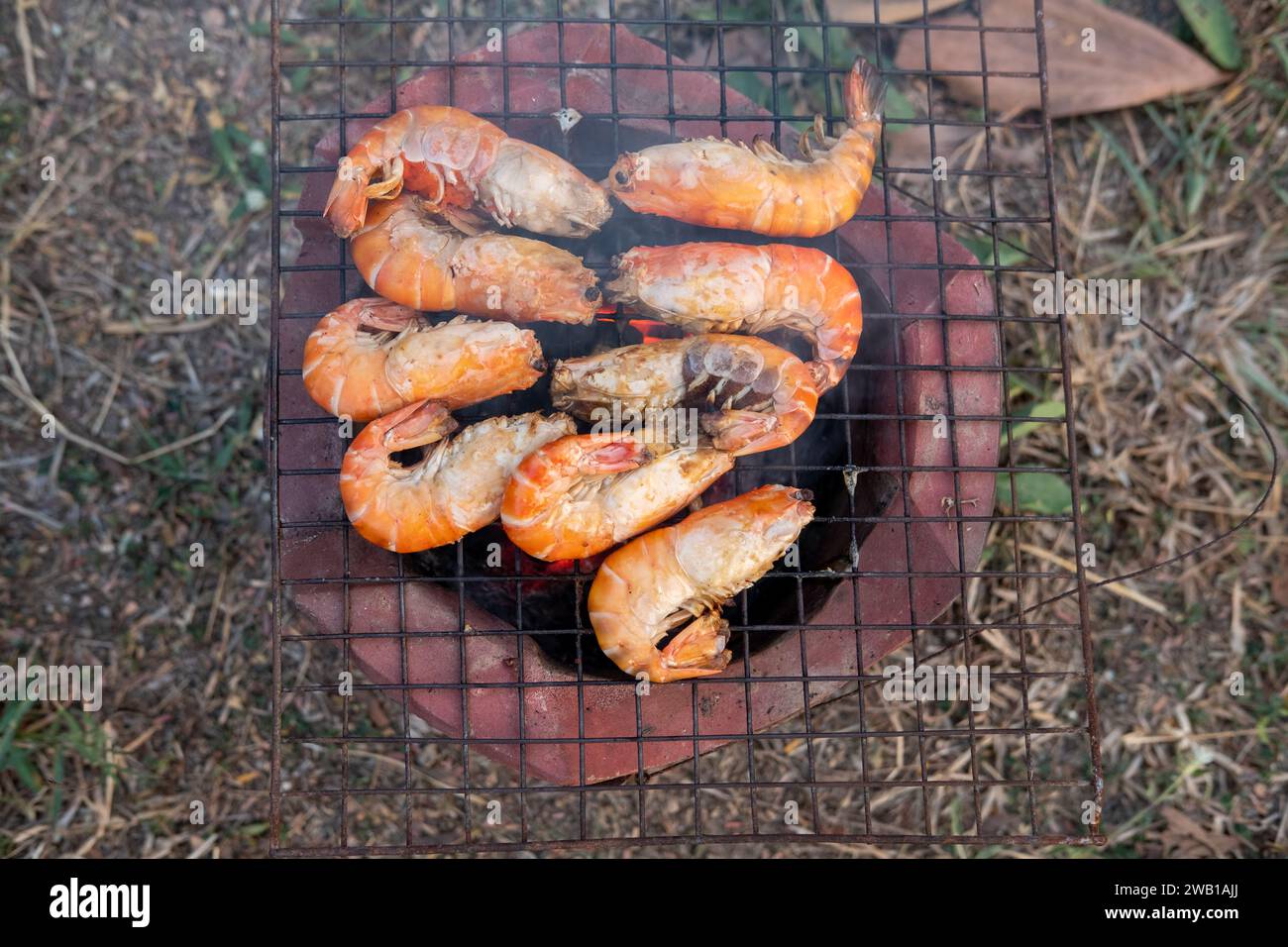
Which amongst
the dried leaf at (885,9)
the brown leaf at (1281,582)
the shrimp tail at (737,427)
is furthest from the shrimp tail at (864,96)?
the brown leaf at (1281,582)

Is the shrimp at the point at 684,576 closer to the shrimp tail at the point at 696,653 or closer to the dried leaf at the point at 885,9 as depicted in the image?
the shrimp tail at the point at 696,653

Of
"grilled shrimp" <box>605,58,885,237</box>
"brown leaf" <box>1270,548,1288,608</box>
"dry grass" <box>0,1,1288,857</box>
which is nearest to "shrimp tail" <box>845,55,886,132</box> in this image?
"grilled shrimp" <box>605,58,885,237</box>

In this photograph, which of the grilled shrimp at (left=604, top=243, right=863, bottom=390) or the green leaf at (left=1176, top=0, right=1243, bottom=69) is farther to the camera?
the green leaf at (left=1176, top=0, right=1243, bottom=69)

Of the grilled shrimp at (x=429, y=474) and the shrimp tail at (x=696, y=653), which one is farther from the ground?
the grilled shrimp at (x=429, y=474)

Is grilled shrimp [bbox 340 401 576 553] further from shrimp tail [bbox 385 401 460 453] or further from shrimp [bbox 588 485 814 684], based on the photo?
shrimp [bbox 588 485 814 684]

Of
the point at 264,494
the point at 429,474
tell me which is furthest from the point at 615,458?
the point at 264,494
